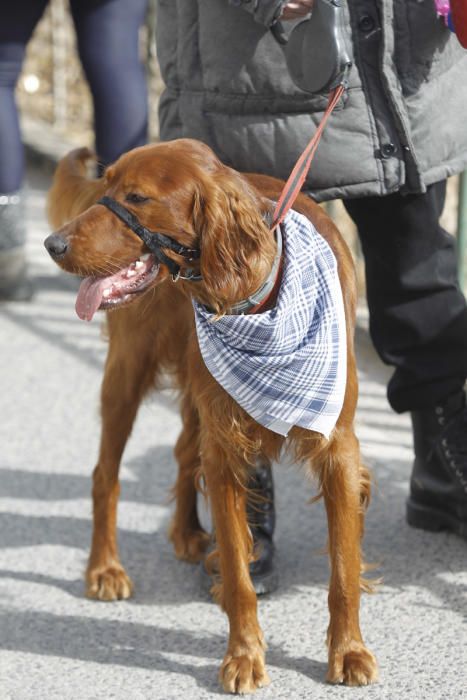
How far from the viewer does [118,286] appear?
2.50 m

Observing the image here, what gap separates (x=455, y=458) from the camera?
3379mm

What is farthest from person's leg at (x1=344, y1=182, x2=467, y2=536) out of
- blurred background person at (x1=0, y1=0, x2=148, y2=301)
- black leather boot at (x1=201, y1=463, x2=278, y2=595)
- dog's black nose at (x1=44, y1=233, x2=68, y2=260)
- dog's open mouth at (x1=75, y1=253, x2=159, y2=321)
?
blurred background person at (x1=0, y1=0, x2=148, y2=301)

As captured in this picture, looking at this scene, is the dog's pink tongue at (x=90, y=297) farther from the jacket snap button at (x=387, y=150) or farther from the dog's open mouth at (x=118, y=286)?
the jacket snap button at (x=387, y=150)

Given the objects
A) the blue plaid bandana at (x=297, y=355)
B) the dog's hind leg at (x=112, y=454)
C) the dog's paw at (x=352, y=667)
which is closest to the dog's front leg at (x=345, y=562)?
the dog's paw at (x=352, y=667)

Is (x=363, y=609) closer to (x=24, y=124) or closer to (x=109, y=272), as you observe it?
(x=109, y=272)

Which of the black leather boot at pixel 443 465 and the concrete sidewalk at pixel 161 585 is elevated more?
the black leather boot at pixel 443 465

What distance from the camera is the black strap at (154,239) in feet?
8.07

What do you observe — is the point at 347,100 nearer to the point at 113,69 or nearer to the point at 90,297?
the point at 90,297

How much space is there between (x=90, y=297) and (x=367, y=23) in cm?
97

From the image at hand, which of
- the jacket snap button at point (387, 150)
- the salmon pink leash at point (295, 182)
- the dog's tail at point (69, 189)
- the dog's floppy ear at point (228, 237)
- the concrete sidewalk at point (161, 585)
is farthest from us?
the dog's tail at point (69, 189)

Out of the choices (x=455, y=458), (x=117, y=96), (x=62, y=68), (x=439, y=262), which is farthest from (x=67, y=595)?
(x=62, y=68)

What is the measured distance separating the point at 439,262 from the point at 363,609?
94cm

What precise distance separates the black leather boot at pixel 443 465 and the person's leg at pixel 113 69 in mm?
2251

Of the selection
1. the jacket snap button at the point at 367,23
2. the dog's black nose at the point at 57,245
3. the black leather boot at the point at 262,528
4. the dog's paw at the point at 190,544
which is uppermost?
the jacket snap button at the point at 367,23
